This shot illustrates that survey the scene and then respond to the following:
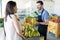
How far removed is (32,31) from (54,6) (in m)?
2.99

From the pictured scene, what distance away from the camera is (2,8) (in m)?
4.75

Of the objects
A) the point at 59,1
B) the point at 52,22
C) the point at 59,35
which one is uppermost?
the point at 59,1

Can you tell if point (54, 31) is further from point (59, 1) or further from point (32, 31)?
point (32, 31)

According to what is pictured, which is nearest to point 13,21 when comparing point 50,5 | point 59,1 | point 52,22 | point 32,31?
point 32,31

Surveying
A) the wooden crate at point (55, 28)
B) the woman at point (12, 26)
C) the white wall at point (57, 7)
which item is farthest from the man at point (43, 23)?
the white wall at point (57, 7)

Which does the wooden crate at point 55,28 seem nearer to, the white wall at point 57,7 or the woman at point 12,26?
the white wall at point 57,7

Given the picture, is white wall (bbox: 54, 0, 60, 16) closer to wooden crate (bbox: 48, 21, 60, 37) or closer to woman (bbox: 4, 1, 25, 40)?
wooden crate (bbox: 48, 21, 60, 37)

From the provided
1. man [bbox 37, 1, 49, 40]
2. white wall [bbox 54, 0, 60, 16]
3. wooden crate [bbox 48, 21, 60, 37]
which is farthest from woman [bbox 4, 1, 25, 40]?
white wall [bbox 54, 0, 60, 16]

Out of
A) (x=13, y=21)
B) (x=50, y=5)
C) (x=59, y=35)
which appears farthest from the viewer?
(x=50, y=5)

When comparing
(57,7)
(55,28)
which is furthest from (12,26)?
(57,7)

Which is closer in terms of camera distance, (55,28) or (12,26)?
(12,26)

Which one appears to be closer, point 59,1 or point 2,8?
point 2,8

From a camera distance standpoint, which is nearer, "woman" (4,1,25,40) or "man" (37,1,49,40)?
"woman" (4,1,25,40)

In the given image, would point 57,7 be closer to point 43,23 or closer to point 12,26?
point 43,23
